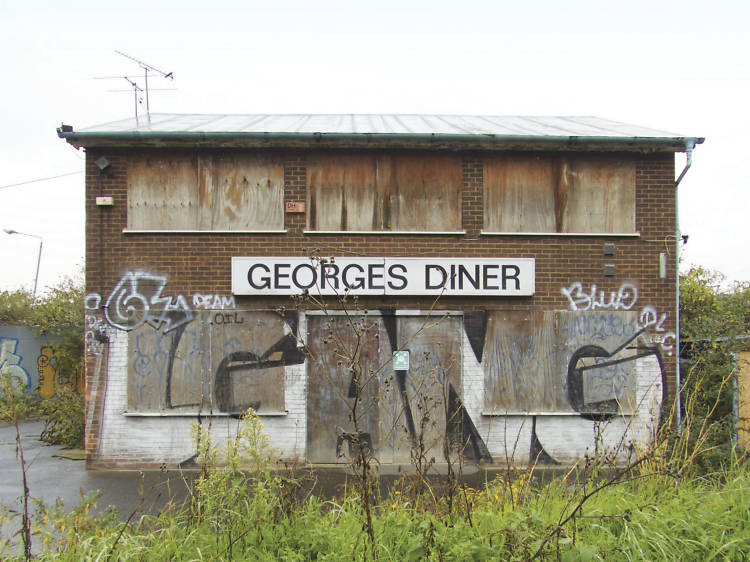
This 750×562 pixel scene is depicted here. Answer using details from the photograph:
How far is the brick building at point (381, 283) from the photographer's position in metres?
8.58

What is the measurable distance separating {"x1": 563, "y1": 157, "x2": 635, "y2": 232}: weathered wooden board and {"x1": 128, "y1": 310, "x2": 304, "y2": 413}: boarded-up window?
193 inches

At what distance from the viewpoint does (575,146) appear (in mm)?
8758

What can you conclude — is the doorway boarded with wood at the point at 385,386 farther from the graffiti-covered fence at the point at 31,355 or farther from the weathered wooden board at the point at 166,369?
the graffiti-covered fence at the point at 31,355

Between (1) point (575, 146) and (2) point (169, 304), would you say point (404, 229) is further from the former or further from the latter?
(2) point (169, 304)

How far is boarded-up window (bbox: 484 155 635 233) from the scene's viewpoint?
8953mm

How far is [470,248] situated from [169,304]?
4690 millimetres

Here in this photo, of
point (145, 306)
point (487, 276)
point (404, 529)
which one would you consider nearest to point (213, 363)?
point (145, 306)

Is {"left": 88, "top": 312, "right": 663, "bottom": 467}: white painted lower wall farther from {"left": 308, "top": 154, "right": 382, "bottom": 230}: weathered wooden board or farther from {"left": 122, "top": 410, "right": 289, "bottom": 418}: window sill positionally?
{"left": 308, "top": 154, "right": 382, "bottom": 230}: weathered wooden board

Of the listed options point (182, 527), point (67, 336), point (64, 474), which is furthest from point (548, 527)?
point (67, 336)

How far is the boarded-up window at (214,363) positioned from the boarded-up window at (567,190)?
13.4 feet

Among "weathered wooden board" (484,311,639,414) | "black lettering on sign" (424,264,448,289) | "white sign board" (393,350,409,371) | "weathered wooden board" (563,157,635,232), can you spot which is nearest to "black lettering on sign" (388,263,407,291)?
"black lettering on sign" (424,264,448,289)

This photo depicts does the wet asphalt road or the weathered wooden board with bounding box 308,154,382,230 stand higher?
the weathered wooden board with bounding box 308,154,382,230

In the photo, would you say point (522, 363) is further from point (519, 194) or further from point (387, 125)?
point (387, 125)

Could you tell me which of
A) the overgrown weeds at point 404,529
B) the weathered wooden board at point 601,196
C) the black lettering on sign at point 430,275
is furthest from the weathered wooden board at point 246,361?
the weathered wooden board at point 601,196
